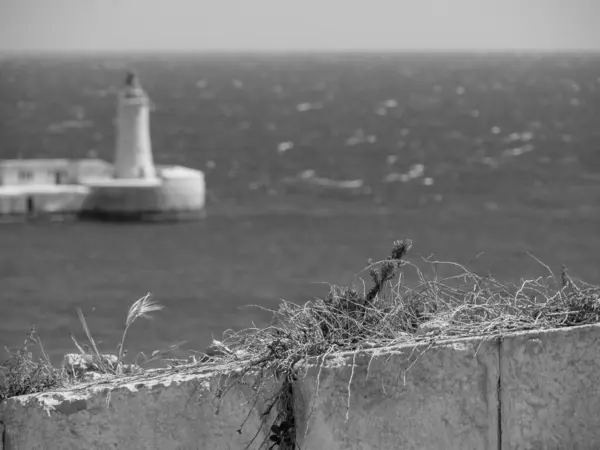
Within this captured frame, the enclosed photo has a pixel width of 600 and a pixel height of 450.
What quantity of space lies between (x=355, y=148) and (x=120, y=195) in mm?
31786

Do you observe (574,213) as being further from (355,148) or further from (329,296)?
(329,296)

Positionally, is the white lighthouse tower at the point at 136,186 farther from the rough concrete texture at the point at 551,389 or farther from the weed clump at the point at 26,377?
the rough concrete texture at the point at 551,389

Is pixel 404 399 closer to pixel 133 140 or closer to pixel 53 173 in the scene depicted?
pixel 133 140

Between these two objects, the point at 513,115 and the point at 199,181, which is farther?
the point at 513,115

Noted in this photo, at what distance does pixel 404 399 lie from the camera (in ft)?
17.9

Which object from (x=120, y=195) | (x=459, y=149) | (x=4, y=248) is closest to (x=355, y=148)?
(x=459, y=149)

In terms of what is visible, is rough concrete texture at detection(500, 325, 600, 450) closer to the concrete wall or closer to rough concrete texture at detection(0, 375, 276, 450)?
the concrete wall

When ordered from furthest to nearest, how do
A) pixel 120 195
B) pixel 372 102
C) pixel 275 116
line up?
1. pixel 372 102
2. pixel 275 116
3. pixel 120 195

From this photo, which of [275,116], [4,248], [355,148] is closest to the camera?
[4,248]

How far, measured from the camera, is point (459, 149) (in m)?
76.9

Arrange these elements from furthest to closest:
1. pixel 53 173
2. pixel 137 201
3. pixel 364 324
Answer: pixel 53 173 < pixel 137 201 < pixel 364 324

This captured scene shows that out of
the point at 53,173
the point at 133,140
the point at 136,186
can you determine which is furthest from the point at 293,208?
the point at 53,173

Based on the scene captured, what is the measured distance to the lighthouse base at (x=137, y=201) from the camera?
4634cm

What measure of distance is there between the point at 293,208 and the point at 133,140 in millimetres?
7118
